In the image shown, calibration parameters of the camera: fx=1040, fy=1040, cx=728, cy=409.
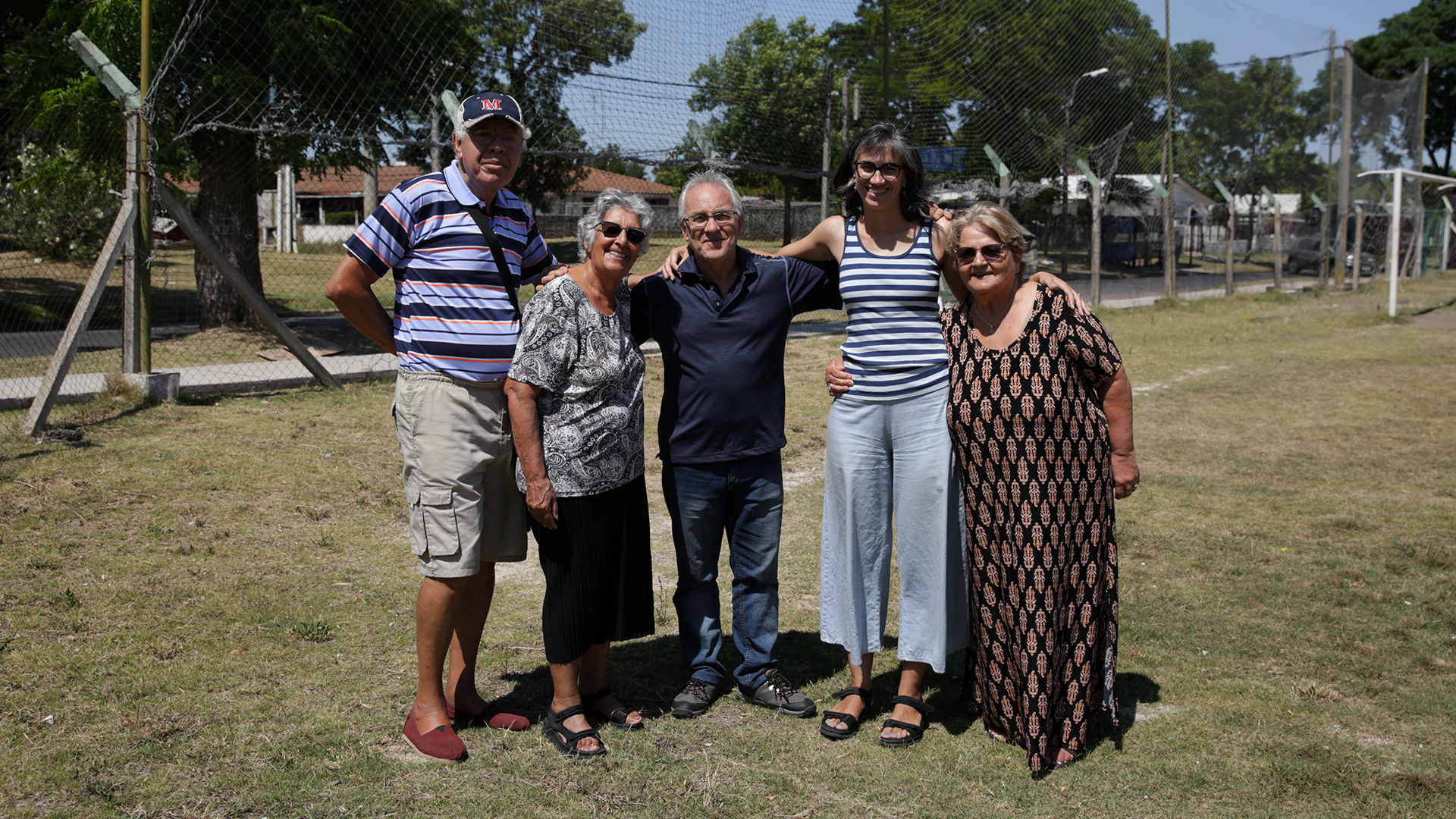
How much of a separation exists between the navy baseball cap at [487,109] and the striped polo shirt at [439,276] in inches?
7.1

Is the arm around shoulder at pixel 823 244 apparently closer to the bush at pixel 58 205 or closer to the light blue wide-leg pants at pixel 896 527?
the light blue wide-leg pants at pixel 896 527

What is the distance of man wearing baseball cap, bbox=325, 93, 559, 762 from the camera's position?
9.70 feet

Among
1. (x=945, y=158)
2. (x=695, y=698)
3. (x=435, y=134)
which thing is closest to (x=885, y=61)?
(x=945, y=158)

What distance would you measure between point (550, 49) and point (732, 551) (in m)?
8.22

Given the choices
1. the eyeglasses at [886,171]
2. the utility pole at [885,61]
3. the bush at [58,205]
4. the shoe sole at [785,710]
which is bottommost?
the shoe sole at [785,710]

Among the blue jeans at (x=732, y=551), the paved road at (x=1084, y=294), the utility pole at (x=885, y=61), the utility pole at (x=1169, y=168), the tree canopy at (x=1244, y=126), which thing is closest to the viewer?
Answer: the blue jeans at (x=732, y=551)

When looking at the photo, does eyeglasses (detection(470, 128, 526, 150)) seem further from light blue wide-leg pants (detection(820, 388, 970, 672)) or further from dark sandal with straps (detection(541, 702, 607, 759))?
dark sandal with straps (detection(541, 702, 607, 759))

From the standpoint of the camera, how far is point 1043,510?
9.99 feet

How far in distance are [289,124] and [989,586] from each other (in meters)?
8.75

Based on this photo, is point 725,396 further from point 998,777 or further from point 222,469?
point 222,469

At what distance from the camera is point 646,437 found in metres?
7.34

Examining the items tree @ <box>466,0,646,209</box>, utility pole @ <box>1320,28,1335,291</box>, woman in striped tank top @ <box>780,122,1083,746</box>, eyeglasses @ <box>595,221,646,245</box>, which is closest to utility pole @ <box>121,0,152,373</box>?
tree @ <box>466,0,646,209</box>

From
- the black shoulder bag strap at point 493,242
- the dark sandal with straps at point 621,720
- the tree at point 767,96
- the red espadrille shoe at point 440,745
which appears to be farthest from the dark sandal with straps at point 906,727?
the tree at point 767,96

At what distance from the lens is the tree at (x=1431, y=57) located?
49562mm
